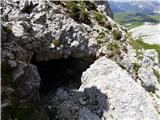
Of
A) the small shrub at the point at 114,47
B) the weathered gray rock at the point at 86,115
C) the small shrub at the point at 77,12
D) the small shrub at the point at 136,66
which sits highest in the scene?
the small shrub at the point at 77,12

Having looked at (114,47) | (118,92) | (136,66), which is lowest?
(136,66)

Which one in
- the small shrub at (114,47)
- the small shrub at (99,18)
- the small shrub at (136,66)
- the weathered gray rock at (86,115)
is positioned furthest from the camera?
the small shrub at (99,18)

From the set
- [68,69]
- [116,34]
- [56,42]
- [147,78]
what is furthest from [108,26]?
[56,42]

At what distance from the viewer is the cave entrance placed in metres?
25.3

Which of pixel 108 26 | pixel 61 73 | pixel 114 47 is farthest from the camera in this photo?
pixel 108 26

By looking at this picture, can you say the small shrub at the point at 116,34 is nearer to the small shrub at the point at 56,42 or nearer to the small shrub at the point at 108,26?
the small shrub at the point at 108,26

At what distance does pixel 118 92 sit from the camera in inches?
851

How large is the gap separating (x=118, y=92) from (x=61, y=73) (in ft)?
24.1

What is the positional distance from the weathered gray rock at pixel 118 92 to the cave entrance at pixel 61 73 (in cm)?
163

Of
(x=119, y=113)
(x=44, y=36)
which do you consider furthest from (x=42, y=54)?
(x=119, y=113)

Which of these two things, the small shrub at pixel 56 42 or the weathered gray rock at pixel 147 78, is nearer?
the small shrub at pixel 56 42

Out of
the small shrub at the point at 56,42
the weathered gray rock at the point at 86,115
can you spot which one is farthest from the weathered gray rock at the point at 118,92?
the small shrub at the point at 56,42

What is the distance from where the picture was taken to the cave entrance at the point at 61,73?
25.3 m

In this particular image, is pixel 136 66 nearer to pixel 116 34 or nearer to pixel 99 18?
pixel 116 34
